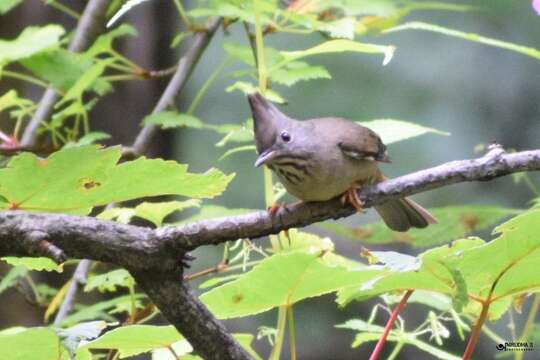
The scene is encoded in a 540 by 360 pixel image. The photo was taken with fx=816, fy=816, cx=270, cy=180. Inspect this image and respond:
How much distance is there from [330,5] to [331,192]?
1.41ft

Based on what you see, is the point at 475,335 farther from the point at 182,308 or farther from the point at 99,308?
the point at 99,308

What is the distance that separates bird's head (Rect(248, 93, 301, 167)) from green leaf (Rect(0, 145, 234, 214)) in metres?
0.44

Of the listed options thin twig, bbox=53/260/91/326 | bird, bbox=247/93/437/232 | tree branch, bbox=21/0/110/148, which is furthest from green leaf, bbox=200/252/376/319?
tree branch, bbox=21/0/110/148

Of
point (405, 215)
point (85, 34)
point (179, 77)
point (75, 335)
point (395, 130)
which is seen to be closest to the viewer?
point (75, 335)

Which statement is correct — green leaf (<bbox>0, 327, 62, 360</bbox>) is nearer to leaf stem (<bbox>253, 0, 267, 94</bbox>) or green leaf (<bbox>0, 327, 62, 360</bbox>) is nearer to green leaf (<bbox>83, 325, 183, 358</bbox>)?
green leaf (<bbox>83, 325, 183, 358</bbox>)

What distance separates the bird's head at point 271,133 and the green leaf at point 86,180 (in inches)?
17.5

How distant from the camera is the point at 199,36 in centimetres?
178

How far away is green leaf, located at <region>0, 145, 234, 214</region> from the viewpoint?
0.63m

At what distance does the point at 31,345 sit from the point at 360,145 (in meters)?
0.80

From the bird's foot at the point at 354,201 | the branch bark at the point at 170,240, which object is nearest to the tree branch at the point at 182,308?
the branch bark at the point at 170,240

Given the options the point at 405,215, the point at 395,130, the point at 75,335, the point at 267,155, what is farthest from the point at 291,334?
the point at 405,215

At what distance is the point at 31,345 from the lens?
2.19 ft

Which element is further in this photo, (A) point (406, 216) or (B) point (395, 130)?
(A) point (406, 216)

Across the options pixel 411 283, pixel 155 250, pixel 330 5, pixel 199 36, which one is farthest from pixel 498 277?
pixel 199 36
